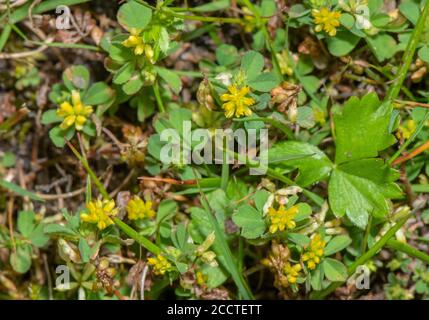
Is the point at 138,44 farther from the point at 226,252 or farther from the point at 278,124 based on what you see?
the point at 226,252

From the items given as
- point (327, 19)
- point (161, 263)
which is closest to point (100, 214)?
point (161, 263)

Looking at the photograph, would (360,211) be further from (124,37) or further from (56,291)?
(56,291)

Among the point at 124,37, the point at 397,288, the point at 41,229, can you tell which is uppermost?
the point at 124,37

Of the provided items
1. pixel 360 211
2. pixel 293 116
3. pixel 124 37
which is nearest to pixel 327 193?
pixel 360 211

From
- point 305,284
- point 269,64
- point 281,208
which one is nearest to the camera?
point 281,208

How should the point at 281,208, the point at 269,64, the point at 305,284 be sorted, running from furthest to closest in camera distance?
the point at 269,64
the point at 305,284
the point at 281,208

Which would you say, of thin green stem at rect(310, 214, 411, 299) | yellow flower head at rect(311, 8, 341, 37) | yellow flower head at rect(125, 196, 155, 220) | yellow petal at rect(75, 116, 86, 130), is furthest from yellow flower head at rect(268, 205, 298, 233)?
yellow petal at rect(75, 116, 86, 130)

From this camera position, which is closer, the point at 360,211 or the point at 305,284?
the point at 360,211
